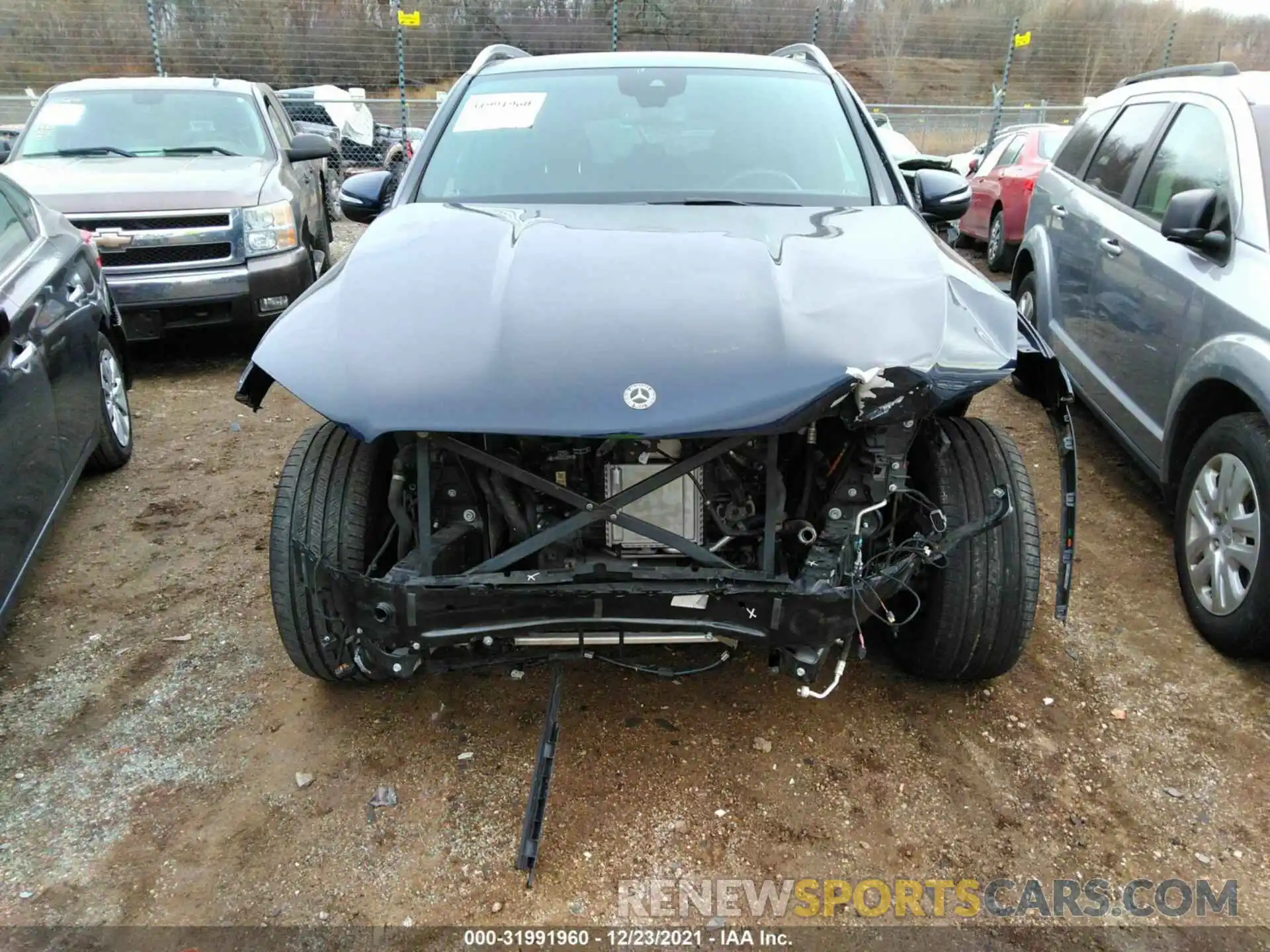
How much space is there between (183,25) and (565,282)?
14.5 meters

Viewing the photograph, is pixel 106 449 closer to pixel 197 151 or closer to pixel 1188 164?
pixel 197 151

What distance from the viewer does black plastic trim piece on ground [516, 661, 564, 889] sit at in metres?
2.34

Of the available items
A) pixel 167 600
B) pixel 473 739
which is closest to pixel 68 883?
pixel 473 739

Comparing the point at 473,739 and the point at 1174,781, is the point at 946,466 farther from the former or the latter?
the point at 473,739

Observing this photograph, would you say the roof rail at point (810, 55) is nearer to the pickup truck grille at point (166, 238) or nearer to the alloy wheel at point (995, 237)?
the pickup truck grille at point (166, 238)

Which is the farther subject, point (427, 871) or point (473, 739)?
point (473, 739)

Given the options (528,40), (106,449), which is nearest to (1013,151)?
(106,449)

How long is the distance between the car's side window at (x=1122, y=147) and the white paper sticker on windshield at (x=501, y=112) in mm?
2868

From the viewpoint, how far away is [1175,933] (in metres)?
2.20

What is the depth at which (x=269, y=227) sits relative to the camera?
617 centimetres

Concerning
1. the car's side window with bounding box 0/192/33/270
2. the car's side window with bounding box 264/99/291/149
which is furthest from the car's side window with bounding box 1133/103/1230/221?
the car's side window with bounding box 264/99/291/149

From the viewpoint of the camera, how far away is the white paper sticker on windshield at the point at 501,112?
3555 millimetres

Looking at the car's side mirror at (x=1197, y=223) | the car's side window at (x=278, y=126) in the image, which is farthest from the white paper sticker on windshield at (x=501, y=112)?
the car's side window at (x=278, y=126)

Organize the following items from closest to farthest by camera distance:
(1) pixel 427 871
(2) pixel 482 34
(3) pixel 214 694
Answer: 1. (1) pixel 427 871
2. (3) pixel 214 694
3. (2) pixel 482 34
